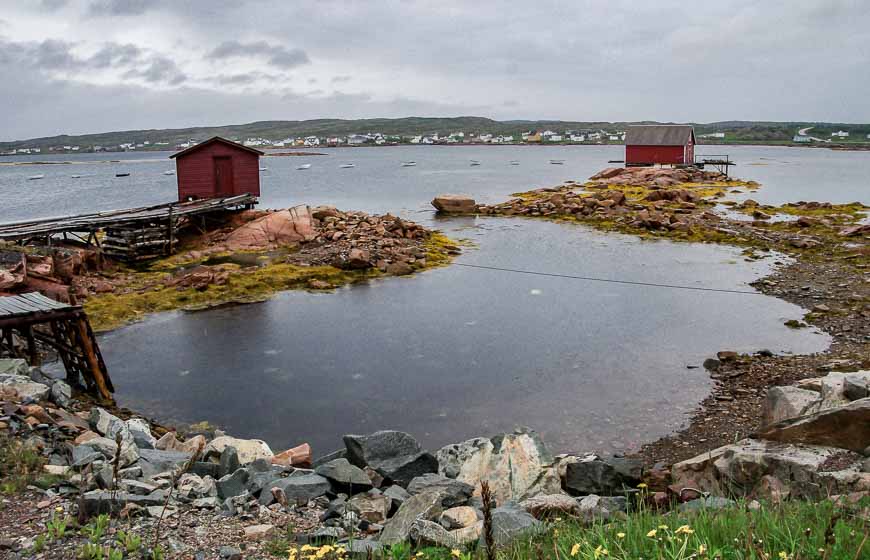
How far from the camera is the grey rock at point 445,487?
814 cm

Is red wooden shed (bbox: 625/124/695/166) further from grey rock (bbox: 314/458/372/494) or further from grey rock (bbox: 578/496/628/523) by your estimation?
grey rock (bbox: 314/458/372/494)

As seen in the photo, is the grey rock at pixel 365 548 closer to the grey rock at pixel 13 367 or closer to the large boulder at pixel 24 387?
the large boulder at pixel 24 387

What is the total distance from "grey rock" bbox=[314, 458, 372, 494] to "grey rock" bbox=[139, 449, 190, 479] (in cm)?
184

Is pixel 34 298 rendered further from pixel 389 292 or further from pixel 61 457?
pixel 389 292

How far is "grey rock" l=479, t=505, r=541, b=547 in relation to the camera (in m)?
5.96

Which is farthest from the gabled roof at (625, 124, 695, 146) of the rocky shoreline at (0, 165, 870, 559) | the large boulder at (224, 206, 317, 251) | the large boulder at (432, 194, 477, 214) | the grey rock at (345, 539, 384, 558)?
the grey rock at (345, 539, 384, 558)

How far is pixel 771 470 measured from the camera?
26.7 ft

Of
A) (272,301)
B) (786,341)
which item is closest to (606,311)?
(786,341)

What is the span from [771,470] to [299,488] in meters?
5.49

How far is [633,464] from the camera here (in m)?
9.88

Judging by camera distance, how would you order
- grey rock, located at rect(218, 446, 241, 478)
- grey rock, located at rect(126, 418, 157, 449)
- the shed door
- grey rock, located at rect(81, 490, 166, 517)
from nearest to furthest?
grey rock, located at rect(81, 490, 166, 517), grey rock, located at rect(218, 446, 241, 478), grey rock, located at rect(126, 418, 157, 449), the shed door

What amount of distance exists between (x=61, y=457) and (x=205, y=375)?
23.2 feet

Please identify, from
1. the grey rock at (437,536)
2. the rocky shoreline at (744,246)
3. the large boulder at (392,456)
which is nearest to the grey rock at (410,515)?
the grey rock at (437,536)

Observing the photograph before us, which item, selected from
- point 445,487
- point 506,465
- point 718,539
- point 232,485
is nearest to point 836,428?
point 506,465
